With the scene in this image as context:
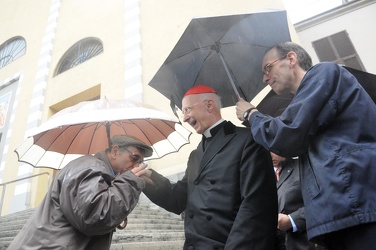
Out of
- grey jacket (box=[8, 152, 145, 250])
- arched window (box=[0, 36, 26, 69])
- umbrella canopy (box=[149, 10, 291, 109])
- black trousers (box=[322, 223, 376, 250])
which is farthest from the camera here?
arched window (box=[0, 36, 26, 69])

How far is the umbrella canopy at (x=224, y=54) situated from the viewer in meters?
2.18

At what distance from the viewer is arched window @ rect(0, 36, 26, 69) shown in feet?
42.0

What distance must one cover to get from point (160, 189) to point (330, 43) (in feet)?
27.2

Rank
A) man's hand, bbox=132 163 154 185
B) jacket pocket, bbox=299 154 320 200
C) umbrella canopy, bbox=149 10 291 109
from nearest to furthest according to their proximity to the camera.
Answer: jacket pocket, bbox=299 154 320 200 → man's hand, bbox=132 163 154 185 → umbrella canopy, bbox=149 10 291 109

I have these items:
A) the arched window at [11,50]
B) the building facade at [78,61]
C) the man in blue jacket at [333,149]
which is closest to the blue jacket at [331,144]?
the man in blue jacket at [333,149]

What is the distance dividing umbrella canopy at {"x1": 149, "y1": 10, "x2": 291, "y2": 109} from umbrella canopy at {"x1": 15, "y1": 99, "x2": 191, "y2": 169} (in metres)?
0.37

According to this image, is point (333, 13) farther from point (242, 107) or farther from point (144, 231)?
point (242, 107)

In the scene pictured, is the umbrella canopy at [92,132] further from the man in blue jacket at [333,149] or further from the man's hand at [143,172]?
the man in blue jacket at [333,149]

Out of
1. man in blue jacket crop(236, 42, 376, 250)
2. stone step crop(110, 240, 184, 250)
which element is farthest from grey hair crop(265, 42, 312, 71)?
stone step crop(110, 240, 184, 250)

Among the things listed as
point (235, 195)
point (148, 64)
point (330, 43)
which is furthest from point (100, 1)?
point (235, 195)

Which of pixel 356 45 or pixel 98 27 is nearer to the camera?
pixel 356 45

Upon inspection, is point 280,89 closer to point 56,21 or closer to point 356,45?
point 356,45

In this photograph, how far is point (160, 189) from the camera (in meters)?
2.15

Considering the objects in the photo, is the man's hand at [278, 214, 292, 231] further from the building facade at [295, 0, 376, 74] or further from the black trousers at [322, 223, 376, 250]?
the building facade at [295, 0, 376, 74]
